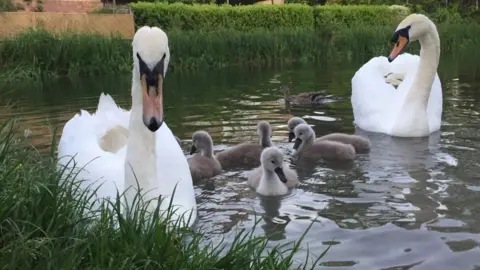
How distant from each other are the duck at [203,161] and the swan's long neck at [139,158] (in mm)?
1934

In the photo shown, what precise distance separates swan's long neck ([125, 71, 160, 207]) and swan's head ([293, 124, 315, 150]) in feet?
9.90

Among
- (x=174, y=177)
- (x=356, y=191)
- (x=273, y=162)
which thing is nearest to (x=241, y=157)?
(x=273, y=162)

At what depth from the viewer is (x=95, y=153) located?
16.0 ft

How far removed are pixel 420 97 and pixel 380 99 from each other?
23.6 inches

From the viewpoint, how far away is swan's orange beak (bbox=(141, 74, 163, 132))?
3.58 meters

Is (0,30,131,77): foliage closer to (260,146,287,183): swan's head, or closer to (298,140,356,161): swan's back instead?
(298,140,356,161): swan's back

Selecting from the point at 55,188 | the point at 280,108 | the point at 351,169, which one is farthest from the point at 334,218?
the point at 280,108

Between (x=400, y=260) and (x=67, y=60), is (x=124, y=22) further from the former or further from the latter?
(x=400, y=260)

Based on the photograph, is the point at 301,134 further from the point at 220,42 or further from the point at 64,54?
the point at 220,42

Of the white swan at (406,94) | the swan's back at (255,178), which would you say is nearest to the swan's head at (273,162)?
the swan's back at (255,178)

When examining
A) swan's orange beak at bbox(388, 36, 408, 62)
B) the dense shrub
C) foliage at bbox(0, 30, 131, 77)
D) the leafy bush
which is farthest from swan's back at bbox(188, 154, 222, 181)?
the leafy bush

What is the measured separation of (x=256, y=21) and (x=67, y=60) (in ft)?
39.4

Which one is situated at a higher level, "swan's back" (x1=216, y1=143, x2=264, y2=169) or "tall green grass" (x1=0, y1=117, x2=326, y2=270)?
"tall green grass" (x1=0, y1=117, x2=326, y2=270)

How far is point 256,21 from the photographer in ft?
88.9
